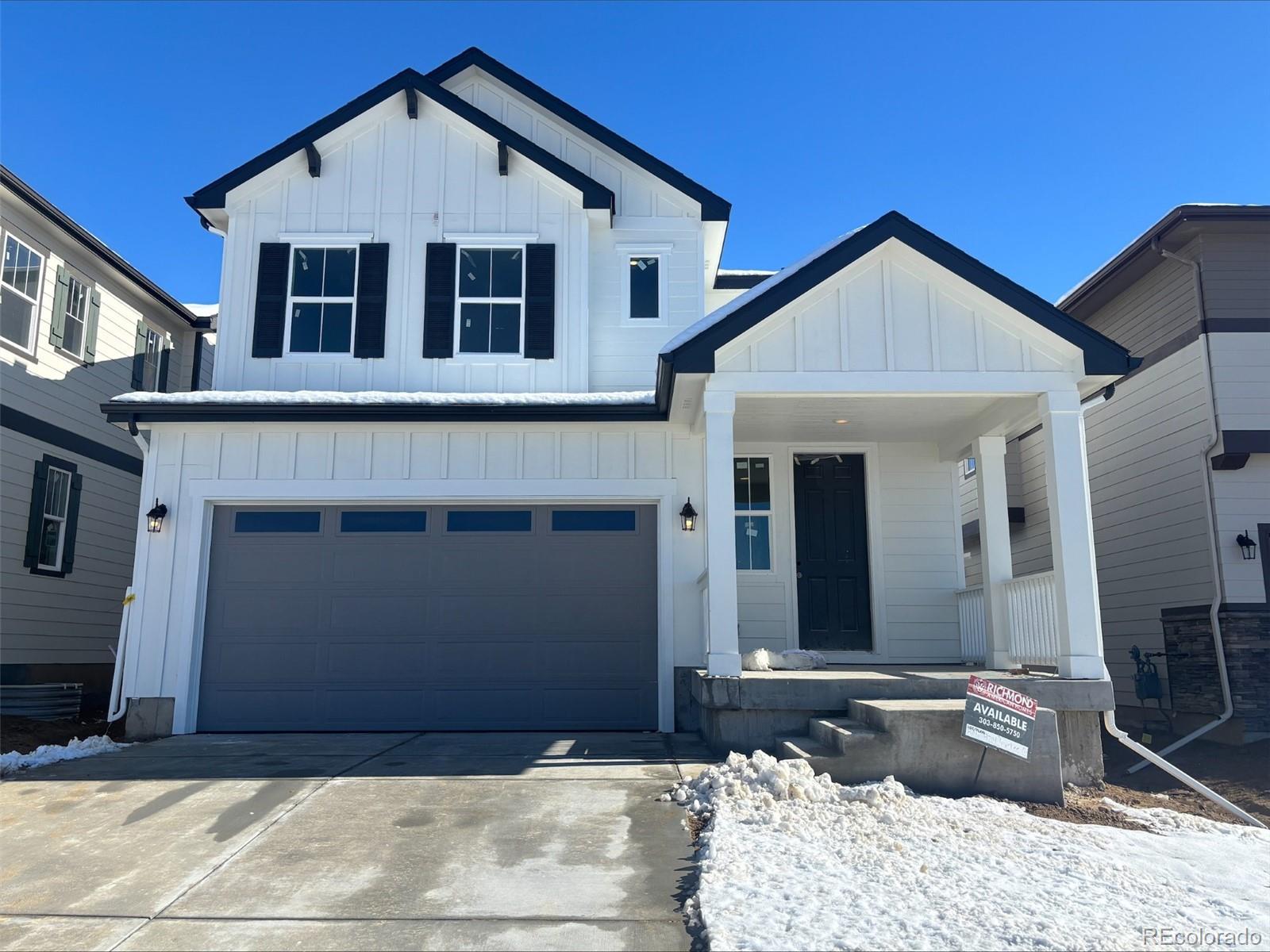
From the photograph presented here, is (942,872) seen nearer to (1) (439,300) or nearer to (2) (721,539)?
(2) (721,539)

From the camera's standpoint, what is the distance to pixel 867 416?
8.83m

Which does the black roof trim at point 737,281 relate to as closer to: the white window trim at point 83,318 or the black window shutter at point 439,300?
the black window shutter at point 439,300

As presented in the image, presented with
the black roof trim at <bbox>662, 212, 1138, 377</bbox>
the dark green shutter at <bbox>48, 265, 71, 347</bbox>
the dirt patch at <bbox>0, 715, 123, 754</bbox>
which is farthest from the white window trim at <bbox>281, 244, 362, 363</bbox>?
the black roof trim at <bbox>662, 212, 1138, 377</bbox>

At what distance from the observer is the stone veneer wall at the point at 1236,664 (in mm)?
9617

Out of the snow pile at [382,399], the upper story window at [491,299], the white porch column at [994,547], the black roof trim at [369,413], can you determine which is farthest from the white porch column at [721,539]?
the upper story window at [491,299]

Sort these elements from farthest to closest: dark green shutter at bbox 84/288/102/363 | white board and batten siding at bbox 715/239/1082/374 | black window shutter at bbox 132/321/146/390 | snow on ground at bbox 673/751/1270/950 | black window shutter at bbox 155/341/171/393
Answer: black window shutter at bbox 155/341/171/393 → black window shutter at bbox 132/321/146/390 → dark green shutter at bbox 84/288/102/363 → white board and batten siding at bbox 715/239/1082/374 → snow on ground at bbox 673/751/1270/950

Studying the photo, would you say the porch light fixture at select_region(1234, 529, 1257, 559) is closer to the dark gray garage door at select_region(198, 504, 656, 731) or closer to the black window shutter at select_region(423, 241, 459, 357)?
the dark gray garage door at select_region(198, 504, 656, 731)

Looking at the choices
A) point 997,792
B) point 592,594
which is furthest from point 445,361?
point 997,792

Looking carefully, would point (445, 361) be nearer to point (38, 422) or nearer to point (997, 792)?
point (38, 422)

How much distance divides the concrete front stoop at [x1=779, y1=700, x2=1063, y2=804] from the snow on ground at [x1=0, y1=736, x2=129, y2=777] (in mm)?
5799

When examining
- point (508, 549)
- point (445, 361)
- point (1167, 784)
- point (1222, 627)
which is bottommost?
point (1167, 784)

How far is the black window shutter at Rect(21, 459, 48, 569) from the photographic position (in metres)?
11.0

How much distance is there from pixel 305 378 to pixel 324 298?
942 mm

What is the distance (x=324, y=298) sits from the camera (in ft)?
33.2
